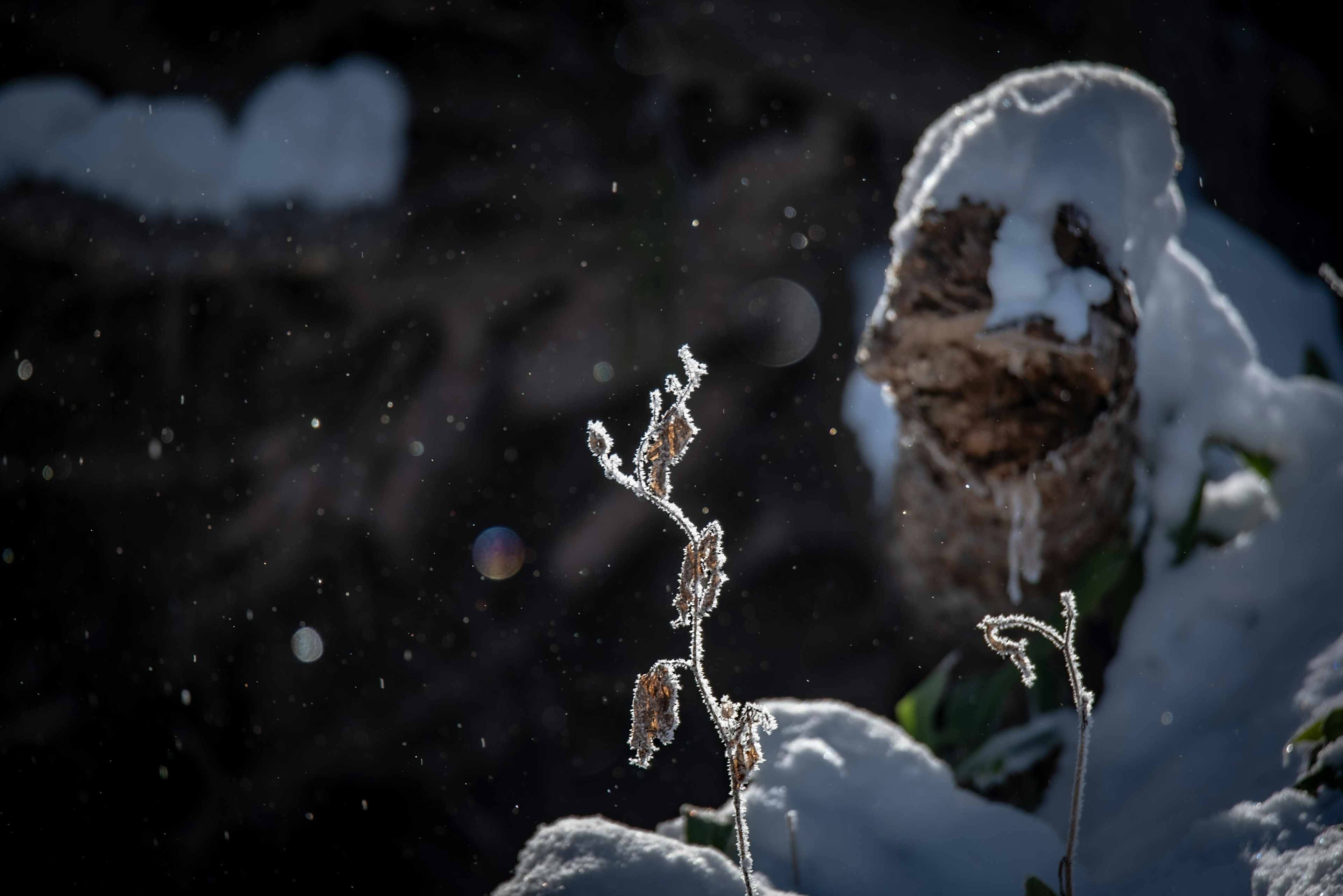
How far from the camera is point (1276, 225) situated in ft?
6.31

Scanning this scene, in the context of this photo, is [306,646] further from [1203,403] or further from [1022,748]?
[1203,403]

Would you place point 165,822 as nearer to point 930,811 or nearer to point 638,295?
point 638,295

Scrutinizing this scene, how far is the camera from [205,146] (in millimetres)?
2285

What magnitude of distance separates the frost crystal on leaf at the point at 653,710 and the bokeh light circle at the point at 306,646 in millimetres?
2203

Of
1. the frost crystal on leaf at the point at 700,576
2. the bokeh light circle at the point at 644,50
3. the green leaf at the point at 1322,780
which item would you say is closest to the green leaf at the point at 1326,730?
the green leaf at the point at 1322,780

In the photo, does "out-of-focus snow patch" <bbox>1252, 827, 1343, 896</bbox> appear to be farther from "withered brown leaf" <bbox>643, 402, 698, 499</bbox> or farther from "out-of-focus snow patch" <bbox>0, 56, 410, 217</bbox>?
"out-of-focus snow patch" <bbox>0, 56, 410, 217</bbox>

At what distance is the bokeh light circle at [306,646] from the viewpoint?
2451mm

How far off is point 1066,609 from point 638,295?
2116mm

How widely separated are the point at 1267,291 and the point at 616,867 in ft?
6.21

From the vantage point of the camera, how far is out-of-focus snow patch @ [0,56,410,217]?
7.40 feet

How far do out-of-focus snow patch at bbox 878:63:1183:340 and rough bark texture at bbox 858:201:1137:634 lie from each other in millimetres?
18

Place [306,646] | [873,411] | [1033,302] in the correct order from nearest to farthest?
[1033,302] → [873,411] → [306,646]

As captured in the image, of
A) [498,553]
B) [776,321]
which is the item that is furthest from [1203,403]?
[498,553]

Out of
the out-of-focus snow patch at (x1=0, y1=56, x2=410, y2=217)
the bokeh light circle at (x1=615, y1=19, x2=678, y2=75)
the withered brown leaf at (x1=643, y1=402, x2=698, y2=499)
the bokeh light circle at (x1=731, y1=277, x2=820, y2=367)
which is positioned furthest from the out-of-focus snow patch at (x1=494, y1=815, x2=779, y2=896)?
the bokeh light circle at (x1=615, y1=19, x2=678, y2=75)
